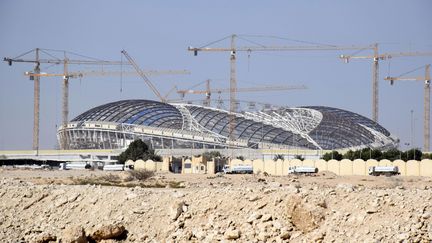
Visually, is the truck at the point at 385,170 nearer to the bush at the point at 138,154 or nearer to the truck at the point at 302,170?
the truck at the point at 302,170

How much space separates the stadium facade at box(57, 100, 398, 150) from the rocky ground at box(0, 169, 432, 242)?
89.4 m

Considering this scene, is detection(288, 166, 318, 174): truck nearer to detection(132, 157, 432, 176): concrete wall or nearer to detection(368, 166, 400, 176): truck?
detection(132, 157, 432, 176): concrete wall

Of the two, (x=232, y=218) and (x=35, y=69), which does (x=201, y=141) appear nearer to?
(x=35, y=69)

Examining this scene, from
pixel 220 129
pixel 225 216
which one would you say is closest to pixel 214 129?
pixel 220 129

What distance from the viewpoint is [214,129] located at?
127 metres

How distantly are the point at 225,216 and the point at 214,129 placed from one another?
104 metres

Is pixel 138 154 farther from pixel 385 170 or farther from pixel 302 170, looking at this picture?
pixel 385 170

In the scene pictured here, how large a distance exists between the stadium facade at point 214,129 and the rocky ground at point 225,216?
293ft

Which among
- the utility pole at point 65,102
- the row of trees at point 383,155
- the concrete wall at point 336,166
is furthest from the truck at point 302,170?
the utility pole at point 65,102

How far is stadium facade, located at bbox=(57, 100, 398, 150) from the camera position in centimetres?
12056

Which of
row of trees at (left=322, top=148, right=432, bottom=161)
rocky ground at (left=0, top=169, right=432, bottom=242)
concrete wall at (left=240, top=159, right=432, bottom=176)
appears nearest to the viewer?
rocky ground at (left=0, top=169, right=432, bottom=242)

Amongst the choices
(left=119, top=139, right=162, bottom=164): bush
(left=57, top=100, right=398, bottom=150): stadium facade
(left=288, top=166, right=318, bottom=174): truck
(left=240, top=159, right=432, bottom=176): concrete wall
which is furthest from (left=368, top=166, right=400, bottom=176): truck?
(left=57, top=100, right=398, bottom=150): stadium facade

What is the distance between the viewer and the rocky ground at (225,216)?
68.0 feet

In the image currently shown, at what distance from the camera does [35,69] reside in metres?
165
